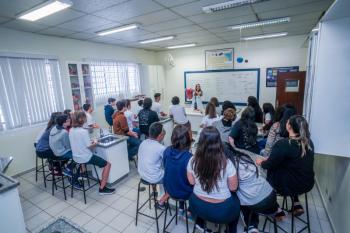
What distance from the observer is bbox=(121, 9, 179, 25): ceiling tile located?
295 centimetres

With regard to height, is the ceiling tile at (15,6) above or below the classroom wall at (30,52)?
above

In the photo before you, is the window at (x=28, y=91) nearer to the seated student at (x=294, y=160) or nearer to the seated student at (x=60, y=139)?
the seated student at (x=60, y=139)

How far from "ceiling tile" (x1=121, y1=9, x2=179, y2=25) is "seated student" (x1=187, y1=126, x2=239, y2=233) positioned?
2257 mm

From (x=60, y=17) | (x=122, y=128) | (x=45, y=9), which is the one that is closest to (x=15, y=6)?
(x=45, y=9)

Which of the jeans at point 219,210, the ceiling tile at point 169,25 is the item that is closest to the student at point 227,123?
the jeans at point 219,210

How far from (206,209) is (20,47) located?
4327 mm

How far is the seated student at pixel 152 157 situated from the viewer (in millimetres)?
2090

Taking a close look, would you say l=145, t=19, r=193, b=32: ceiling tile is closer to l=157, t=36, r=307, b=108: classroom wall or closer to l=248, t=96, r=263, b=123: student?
l=248, t=96, r=263, b=123: student

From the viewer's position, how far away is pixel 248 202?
1.67 m

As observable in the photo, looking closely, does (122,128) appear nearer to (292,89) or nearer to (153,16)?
(153,16)

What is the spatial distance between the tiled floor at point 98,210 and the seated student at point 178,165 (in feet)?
2.38

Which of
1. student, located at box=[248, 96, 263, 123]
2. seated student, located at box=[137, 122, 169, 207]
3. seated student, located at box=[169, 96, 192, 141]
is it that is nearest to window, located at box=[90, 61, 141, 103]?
seated student, located at box=[169, 96, 192, 141]

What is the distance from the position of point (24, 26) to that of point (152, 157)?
3377mm

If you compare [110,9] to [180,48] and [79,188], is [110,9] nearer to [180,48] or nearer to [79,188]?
[79,188]
